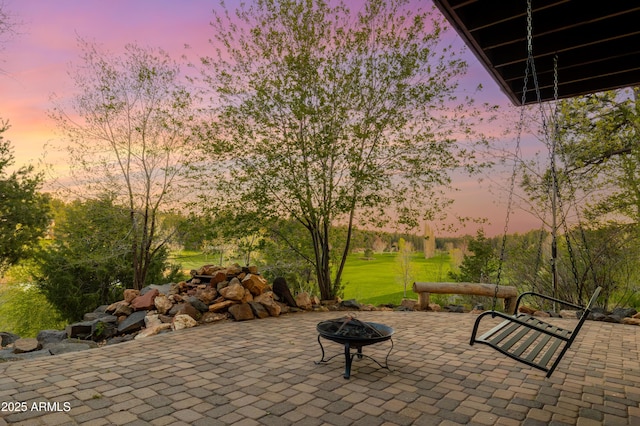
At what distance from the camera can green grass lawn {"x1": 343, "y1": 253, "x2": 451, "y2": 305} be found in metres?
17.4

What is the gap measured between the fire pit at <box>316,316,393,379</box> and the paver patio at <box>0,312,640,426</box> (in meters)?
0.18

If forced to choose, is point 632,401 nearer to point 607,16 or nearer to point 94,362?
point 607,16

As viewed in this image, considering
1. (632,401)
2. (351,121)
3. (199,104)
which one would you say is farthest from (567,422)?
(199,104)

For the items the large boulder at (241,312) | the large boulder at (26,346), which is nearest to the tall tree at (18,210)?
the large boulder at (26,346)

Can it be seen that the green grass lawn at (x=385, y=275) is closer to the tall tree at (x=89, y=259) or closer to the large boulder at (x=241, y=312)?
the tall tree at (x=89, y=259)

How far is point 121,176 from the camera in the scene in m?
10.3

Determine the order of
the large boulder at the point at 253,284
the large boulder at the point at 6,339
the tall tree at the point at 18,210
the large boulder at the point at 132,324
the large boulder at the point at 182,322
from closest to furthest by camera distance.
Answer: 1. the large boulder at the point at 182,322
2. the large boulder at the point at 132,324
3. the large boulder at the point at 6,339
4. the large boulder at the point at 253,284
5. the tall tree at the point at 18,210

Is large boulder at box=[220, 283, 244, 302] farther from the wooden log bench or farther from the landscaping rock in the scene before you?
the wooden log bench

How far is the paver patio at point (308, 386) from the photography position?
2.64m

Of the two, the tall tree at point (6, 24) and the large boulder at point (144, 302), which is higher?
the tall tree at point (6, 24)

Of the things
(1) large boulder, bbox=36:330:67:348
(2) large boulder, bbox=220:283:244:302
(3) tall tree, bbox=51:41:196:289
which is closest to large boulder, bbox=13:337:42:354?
(1) large boulder, bbox=36:330:67:348

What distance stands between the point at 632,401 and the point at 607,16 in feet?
10.2

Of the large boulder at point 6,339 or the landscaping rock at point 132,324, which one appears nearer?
the landscaping rock at point 132,324

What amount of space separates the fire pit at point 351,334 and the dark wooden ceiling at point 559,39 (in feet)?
9.20
